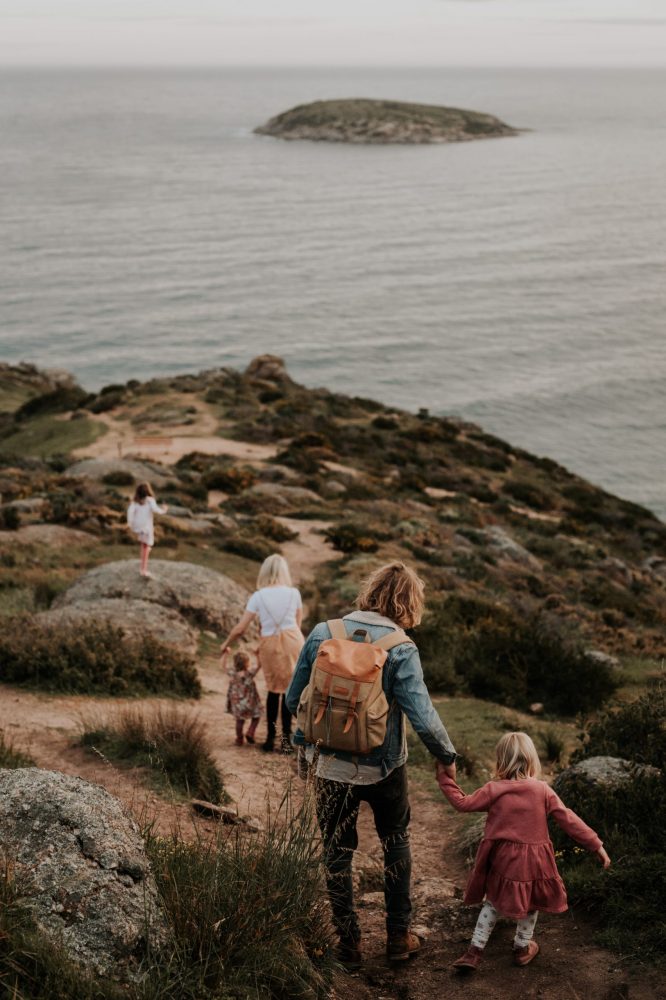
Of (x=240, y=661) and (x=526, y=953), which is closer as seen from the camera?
(x=526, y=953)

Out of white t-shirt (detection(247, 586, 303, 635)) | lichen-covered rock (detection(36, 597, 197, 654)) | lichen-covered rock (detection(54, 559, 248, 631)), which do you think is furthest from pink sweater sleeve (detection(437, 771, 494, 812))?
lichen-covered rock (detection(54, 559, 248, 631))

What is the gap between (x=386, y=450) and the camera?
1353 inches

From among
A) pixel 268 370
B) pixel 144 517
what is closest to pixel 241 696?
pixel 144 517

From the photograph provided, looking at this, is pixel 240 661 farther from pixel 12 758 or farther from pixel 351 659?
pixel 351 659

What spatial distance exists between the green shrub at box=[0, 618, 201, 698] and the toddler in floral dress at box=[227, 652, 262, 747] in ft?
5.01

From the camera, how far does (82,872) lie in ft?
12.7

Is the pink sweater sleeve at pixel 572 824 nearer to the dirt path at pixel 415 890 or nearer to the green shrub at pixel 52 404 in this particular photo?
the dirt path at pixel 415 890

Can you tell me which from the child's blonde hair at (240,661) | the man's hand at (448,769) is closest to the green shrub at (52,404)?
the child's blonde hair at (240,661)

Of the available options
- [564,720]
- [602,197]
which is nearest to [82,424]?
[564,720]

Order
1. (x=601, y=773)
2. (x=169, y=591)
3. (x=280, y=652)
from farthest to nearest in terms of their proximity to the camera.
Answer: (x=169, y=591), (x=280, y=652), (x=601, y=773)

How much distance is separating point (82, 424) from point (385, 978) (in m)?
31.6

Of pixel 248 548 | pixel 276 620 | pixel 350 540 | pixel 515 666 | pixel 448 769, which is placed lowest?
pixel 350 540

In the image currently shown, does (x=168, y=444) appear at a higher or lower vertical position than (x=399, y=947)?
lower

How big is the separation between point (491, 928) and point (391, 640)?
5.74 feet
